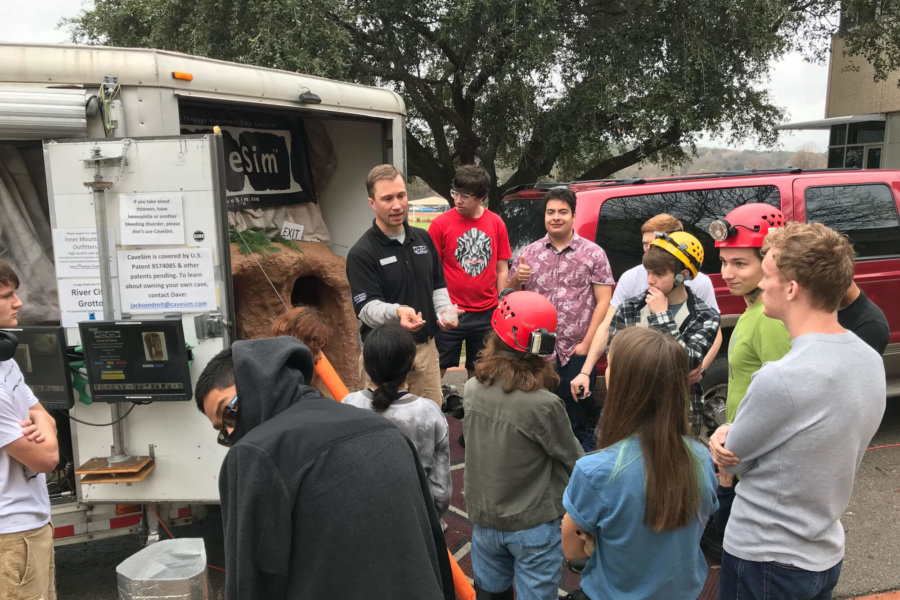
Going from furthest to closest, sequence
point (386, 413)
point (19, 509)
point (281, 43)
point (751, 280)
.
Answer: point (281, 43)
point (751, 280)
point (386, 413)
point (19, 509)

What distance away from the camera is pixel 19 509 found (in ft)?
8.35

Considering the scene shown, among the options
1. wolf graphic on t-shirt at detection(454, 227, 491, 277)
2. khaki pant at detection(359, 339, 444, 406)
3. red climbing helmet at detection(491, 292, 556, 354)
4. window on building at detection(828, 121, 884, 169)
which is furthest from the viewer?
window on building at detection(828, 121, 884, 169)

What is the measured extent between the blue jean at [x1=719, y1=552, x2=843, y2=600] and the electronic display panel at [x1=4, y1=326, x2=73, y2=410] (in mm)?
3034

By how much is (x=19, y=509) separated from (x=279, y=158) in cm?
354

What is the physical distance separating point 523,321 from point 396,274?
1.41 metres

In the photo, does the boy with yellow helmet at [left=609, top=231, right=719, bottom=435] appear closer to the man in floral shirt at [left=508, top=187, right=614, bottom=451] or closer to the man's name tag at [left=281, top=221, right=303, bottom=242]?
the man in floral shirt at [left=508, top=187, right=614, bottom=451]

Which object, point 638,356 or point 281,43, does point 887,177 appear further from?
point 281,43

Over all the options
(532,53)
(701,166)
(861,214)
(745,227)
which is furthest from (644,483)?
(701,166)

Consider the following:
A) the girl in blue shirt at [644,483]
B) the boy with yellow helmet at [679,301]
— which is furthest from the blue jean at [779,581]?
the boy with yellow helmet at [679,301]

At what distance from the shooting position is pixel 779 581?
7.06ft

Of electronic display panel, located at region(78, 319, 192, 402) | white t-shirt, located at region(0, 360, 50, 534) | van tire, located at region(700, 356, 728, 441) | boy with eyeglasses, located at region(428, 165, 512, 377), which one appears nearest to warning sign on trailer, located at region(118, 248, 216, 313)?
electronic display panel, located at region(78, 319, 192, 402)

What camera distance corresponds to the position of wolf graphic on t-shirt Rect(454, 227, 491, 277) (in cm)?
466

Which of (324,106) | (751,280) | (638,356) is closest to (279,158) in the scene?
(324,106)

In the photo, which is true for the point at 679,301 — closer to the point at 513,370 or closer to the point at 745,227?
the point at 745,227
